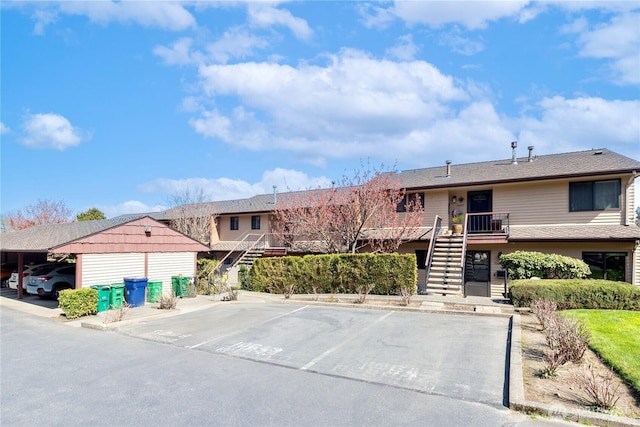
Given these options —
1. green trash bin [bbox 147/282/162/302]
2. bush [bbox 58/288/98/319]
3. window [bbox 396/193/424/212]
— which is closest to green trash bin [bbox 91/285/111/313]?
bush [bbox 58/288/98/319]

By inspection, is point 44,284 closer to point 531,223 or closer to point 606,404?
point 606,404

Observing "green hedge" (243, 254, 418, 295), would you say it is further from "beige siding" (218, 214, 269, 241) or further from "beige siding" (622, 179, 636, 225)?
"beige siding" (622, 179, 636, 225)

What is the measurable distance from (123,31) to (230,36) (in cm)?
428

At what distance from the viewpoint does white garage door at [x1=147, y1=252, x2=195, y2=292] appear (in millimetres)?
17969

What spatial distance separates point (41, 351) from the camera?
897 cm

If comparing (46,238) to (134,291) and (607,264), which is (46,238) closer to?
(134,291)

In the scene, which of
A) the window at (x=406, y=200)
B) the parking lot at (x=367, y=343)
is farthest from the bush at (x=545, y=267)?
the window at (x=406, y=200)

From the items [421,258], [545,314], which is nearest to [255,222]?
[421,258]

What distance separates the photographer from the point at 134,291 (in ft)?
49.5

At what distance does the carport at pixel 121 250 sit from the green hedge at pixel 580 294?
15.0m

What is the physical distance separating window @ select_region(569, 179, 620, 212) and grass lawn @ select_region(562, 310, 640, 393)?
721 centimetres

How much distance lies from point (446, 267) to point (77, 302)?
14.5 meters

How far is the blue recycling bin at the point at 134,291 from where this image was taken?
15031 millimetres

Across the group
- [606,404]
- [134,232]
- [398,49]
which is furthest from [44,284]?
[606,404]
